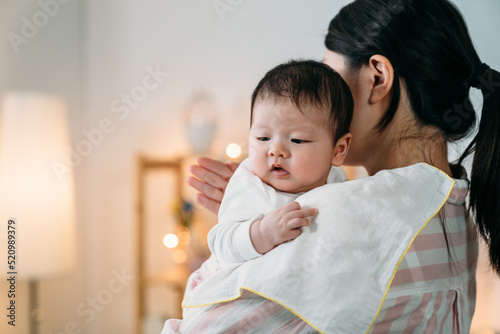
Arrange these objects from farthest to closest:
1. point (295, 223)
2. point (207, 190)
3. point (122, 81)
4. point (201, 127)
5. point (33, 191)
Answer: point (122, 81)
point (201, 127)
point (33, 191)
point (207, 190)
point (295, 223)

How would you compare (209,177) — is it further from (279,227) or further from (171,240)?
(171,240)

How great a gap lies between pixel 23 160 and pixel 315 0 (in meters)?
1.68

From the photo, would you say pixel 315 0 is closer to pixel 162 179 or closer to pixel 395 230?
pixel 162 179

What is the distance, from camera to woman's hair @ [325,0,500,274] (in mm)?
902

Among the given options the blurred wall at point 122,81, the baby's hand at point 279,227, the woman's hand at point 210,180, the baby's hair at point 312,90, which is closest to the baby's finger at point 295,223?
the baby's hand at point 279,227

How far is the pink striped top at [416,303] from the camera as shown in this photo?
28.2 inches

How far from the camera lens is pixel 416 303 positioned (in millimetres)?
735

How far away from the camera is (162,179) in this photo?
3189 millimetres

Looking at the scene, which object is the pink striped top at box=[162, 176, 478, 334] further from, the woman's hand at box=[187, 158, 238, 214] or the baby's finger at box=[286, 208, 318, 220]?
the woman's hand at box=[187, 158, 238, 214]

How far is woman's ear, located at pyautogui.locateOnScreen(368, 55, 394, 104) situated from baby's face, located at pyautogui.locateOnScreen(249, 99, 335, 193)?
140mm

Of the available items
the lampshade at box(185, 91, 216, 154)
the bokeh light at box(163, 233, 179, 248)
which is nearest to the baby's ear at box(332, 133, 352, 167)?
the lampshade at box(185, 91, 216, 154)

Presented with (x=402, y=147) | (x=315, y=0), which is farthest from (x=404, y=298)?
(x=315, y=0)

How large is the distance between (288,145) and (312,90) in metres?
0.10

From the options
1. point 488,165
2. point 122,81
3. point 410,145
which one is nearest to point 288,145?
point 410,145
